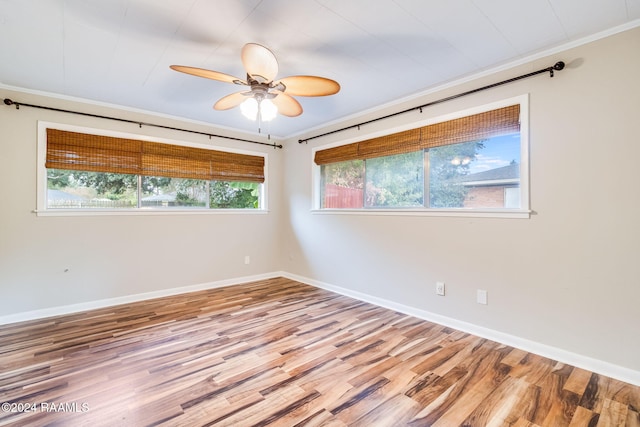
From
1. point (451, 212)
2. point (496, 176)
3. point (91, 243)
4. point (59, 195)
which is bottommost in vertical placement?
point (91, 243)

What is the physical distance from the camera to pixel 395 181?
368 centimetres

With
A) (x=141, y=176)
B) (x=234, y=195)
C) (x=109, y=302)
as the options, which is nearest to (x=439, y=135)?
(x=234, y=195)

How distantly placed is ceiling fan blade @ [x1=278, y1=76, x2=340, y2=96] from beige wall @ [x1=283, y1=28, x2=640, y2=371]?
147 cm

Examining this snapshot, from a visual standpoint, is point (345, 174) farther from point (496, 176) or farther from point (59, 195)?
point (59, 195)

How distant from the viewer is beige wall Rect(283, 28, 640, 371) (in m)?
2.09

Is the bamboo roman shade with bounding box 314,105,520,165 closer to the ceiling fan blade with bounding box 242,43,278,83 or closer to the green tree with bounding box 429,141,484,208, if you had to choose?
the green tree with bounding box 429,141,484,208

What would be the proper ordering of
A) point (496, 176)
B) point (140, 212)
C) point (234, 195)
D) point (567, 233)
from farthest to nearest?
1. point (234, 195)
2. point (140, 212)
3. point (496, 176)
4. point (567, 233)

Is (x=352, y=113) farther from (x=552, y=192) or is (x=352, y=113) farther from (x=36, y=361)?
(x=36, y=361)

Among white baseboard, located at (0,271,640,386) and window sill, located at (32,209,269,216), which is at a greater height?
window sill, located at (32,209,269,216)

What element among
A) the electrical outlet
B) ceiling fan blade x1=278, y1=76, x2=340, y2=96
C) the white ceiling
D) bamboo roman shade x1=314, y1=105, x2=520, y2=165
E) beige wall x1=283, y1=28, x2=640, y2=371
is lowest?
the electrical outlet

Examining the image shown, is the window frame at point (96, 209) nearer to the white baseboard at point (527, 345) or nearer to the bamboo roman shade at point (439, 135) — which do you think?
the bamboo roman shade at point (439, 135)

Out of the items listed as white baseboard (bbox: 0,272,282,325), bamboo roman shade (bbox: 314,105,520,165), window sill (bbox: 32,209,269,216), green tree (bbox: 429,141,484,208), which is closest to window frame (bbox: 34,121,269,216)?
window sill (bbox: 32,209,269,216)

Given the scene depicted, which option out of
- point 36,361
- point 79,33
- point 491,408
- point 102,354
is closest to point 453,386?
point 491,408

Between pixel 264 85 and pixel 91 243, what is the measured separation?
2.93 meters
